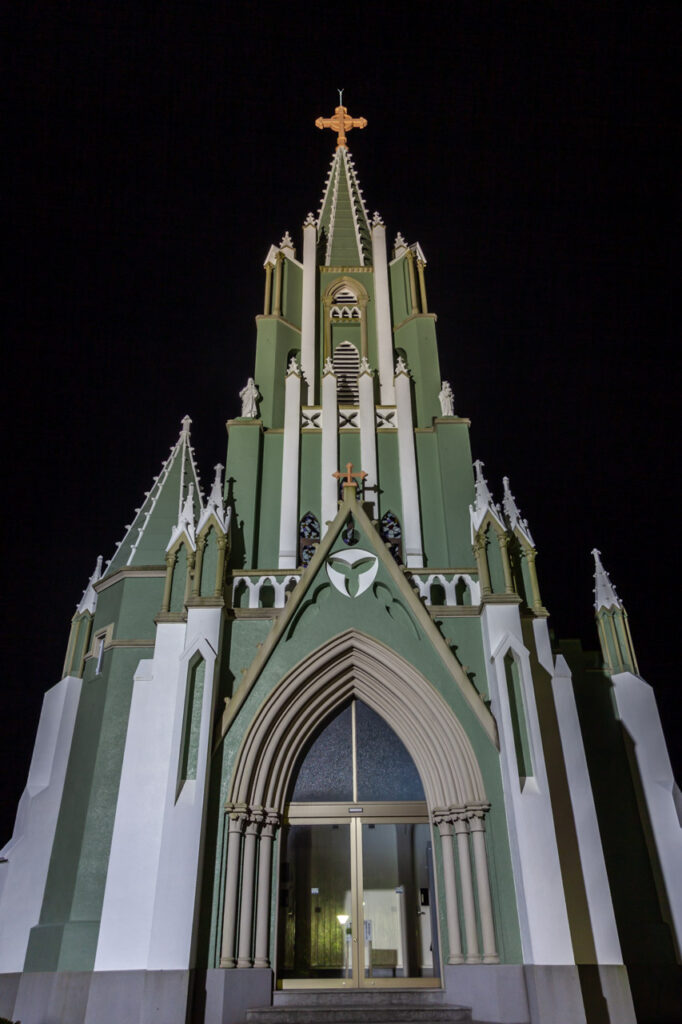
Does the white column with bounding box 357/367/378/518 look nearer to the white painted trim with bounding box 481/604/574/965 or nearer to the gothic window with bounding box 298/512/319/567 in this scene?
the gothic window with bounding box 298/512/319/567

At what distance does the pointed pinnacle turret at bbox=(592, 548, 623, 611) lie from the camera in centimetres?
1772

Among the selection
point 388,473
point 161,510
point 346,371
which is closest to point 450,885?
point 388,473

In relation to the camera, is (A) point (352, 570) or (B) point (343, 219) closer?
(A) point (352, 570)

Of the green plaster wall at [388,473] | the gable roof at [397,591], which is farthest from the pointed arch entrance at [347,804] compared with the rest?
the green plaster wall at [388,473]

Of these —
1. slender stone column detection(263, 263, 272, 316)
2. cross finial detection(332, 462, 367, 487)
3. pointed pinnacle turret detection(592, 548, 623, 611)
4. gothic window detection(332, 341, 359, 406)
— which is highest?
slender stone column detection(263, 263, 272, 316)

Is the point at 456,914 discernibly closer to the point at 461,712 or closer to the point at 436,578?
the point at 461,712

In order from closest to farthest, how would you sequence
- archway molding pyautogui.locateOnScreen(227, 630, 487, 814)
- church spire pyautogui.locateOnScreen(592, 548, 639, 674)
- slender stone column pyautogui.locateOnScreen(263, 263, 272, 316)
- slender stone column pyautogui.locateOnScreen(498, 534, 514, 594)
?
1. archway molding pyautogui.locateOnScreen(227, 630, 487, 814)
2. slender stone column pyautogui.locateOnScreen(498, 534, 514, 594)
3. church spire pyautogui.locateOnScreen(592, 548, 639, 674)
4. slender stone column pyautogui.locateOnScreen(263, 263, 272, 316)

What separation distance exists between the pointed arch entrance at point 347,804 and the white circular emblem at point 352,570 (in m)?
0.98

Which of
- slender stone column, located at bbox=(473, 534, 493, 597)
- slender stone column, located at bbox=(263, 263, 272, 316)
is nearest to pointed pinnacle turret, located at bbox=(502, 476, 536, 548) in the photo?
slender stone column, located at bbox=(473, 534, 493, 597)

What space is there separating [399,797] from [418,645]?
105 inches

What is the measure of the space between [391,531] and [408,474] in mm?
1468

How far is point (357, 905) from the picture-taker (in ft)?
42.8

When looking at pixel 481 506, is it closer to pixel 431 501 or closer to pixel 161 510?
pixel 431 501

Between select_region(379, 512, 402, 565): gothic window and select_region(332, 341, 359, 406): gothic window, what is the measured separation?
401cm
